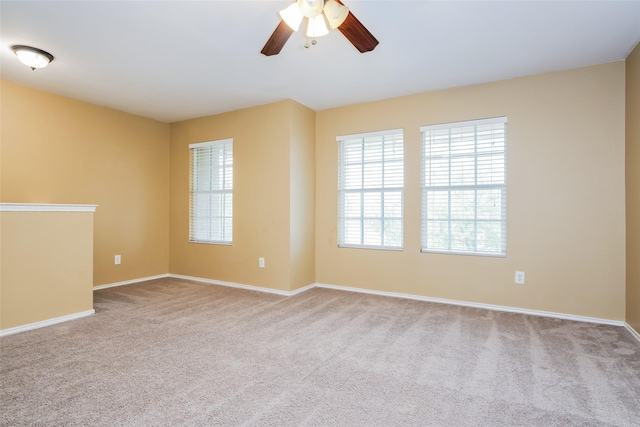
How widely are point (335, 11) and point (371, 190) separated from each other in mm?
2653

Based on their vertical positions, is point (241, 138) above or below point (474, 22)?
below

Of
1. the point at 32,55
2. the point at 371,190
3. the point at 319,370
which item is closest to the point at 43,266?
the point at 32,55

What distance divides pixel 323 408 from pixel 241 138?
3770 millimetres

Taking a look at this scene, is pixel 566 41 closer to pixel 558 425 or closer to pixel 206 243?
pixel 558 425

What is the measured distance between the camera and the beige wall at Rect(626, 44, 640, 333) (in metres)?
2.80

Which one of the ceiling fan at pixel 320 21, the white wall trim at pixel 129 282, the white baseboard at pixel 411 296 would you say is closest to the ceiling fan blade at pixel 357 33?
the ceiling fan at pixel 320 21

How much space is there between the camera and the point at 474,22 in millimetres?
2535

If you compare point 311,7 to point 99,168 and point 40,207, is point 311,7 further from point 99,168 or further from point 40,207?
point 99,168

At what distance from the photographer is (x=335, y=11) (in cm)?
196

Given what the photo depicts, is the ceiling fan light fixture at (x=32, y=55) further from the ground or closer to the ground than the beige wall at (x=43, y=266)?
further from the ground

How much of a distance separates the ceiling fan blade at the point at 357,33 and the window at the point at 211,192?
9.63ft

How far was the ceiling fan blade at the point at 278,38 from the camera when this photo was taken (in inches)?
84.8

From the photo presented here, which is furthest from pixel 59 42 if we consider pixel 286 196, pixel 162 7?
pixel 286 196

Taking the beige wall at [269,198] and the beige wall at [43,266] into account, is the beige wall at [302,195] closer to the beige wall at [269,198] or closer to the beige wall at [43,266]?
the beige wall at [269,198]
